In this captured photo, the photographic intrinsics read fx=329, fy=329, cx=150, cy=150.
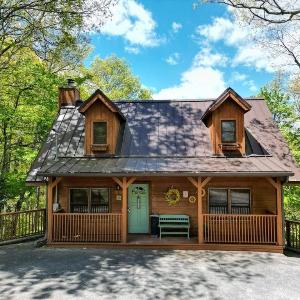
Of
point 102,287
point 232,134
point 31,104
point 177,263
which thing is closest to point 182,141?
point 232,134

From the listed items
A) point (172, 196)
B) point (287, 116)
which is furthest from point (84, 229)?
point (287, 116)

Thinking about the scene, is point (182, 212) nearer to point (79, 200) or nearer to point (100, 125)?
point (79, 200)

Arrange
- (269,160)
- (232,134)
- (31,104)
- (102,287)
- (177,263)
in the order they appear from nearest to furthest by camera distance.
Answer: (102,287), (177,263), (269,160), (232,134), (31,104)

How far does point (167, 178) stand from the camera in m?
14.0

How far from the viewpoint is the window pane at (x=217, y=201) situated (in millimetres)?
13727

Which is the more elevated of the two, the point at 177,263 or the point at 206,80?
the point at 206,80

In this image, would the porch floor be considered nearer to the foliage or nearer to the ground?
the ground

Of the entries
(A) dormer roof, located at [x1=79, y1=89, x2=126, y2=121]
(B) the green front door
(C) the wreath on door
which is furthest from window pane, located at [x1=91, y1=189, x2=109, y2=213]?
(A) dormer roof, located at [x1=79, y1=89, x2=126, y2=121]

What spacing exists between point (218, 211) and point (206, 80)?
34.8m

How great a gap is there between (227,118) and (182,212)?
4.48 meters

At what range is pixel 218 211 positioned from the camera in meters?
13.7

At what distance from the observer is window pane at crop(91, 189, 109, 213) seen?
555 inches

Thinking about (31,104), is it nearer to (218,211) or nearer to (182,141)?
(182,141)

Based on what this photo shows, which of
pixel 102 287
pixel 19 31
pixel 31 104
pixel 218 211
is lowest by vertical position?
pixel 102 287
